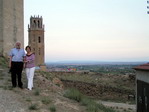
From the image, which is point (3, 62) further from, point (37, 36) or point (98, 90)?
point (37, 36)

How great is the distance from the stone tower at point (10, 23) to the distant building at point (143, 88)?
10470 millimetres

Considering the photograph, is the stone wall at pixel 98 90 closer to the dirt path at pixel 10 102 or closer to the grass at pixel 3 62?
the grass at pixel 3 62

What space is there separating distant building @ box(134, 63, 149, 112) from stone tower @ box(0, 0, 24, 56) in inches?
412

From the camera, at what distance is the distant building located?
422 inches

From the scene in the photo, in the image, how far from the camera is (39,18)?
190ft

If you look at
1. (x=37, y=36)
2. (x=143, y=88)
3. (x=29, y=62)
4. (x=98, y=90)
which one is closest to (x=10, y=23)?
(x=29, y=62)

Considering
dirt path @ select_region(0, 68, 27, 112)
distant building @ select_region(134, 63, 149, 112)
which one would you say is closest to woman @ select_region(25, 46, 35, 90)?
dirt path @ select_region(0, 68, 27, 112)

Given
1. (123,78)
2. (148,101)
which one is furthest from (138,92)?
(123,78)

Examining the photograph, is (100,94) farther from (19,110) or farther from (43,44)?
(43,44)

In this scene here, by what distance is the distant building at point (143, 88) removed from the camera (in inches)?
422

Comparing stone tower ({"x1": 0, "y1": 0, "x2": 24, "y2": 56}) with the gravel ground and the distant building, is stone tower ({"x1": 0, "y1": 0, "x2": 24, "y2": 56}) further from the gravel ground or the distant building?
the distant building

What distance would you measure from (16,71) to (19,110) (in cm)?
236

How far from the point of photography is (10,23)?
1786cm

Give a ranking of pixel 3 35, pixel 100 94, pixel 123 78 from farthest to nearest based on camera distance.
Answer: pixel 123 78, pixel 100 94, pixel 3 35
